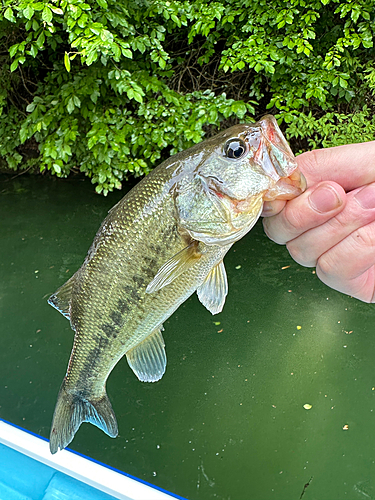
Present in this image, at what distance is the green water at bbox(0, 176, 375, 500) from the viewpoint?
2201 mm

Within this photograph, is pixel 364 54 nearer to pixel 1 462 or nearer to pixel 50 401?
pixel 50 401

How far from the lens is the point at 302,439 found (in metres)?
2.31

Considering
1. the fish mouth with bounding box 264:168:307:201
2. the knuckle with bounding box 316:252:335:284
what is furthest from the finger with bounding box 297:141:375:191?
the knuckle with bounding box 316:252:335:284

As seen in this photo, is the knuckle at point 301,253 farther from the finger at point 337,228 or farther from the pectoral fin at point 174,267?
the pectoral fin at point 174,267

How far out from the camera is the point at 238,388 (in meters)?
2.64

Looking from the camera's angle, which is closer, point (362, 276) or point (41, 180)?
point (362, 276)

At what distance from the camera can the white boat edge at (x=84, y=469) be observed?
5.55 feet

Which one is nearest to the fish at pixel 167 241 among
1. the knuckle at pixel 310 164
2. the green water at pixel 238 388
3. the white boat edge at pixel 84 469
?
the knuckle at pixel 310 164

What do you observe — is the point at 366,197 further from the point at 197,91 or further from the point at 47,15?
the point at 197,91

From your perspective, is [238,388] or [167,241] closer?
[167,241]

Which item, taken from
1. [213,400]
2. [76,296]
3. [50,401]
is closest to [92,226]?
[50,401]

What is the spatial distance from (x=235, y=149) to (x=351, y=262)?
53 cm

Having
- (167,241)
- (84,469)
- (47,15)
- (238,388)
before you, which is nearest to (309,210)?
(167,241)

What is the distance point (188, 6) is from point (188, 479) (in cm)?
397
